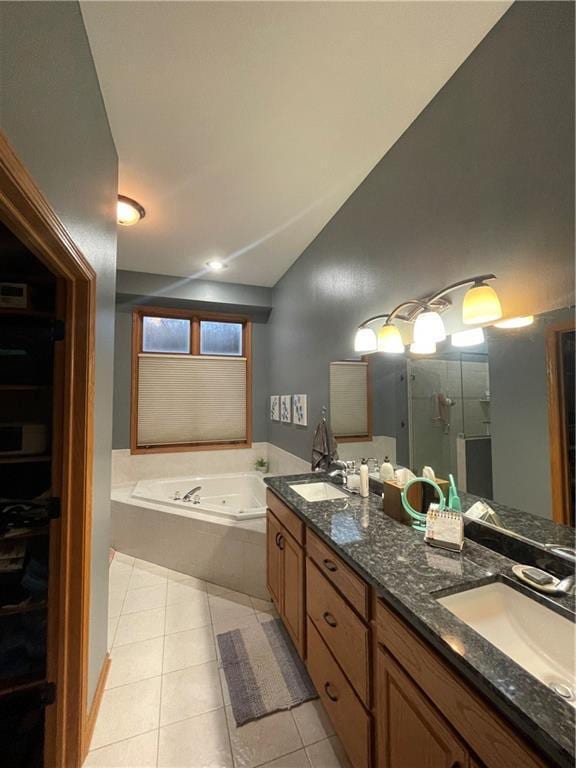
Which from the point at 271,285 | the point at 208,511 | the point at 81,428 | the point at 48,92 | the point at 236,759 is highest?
the point at 271,285

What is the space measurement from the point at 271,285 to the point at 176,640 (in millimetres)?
3424

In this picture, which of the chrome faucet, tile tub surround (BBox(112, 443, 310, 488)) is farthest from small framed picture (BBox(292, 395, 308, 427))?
the chrome faucet

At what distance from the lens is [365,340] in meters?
1.99

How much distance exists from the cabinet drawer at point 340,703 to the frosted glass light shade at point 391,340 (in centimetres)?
144

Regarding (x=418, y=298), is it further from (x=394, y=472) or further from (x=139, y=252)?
(x=139, y=252)

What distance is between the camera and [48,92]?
91 cm

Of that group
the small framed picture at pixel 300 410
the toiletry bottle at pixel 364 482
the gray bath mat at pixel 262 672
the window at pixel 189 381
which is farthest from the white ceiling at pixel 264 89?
the gray bath mat at pixel 262 672

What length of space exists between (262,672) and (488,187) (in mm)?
2523

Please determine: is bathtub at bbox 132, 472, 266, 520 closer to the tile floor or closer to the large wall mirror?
the tile floor

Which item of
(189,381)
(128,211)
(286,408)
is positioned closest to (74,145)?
(128,211)

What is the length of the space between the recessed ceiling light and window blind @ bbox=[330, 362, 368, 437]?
1.65 m

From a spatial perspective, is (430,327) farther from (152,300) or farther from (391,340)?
(152,300)

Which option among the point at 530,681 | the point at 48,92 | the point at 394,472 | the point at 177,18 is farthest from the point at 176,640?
the point at 177,18

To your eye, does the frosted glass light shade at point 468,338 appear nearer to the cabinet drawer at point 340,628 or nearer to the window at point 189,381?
the cabinet drawer at point 340,628
